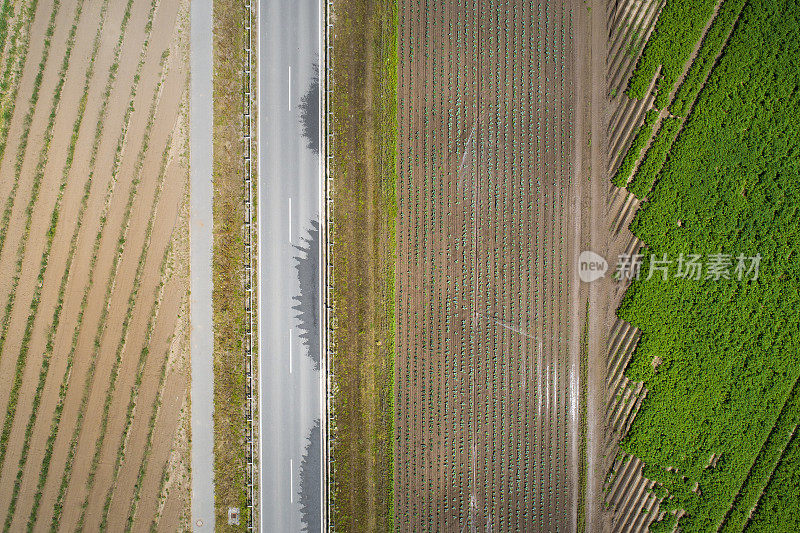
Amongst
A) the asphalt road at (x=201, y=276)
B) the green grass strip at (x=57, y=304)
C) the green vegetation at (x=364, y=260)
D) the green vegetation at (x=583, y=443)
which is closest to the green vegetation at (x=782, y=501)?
the green vegetation at (x=583, y=443)

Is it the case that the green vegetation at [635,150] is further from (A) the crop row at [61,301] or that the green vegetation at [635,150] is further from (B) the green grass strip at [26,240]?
(B) the green grass strip at [26,240]

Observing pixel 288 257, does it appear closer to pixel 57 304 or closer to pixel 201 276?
pixel 201 276

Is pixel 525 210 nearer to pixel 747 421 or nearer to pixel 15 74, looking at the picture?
pixel 747 421

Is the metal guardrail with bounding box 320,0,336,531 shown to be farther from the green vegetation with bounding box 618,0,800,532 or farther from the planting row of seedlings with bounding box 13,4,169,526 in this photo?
the green vegetation with bounding box 618,0,800,532

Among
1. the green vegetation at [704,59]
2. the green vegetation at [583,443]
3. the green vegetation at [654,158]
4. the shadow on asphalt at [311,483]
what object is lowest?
the shadow on asphalt at [311,483]

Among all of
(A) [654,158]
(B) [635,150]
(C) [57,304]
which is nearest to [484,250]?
(B) [635,150]

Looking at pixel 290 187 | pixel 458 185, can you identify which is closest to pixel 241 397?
pixel 290 187
